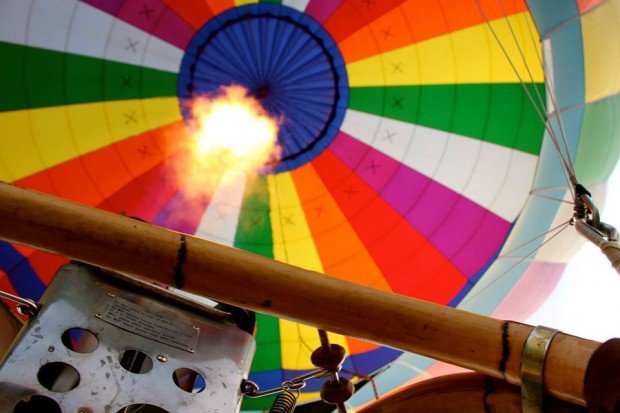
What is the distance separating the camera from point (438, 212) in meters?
5.05

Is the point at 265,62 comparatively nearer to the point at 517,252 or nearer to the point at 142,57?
the point at 142,57

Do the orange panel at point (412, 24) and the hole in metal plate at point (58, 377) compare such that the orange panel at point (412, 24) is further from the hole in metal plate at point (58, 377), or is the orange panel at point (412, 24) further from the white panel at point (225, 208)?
the hole in metal plate at point (58, 377)

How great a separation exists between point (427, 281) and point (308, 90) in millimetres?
1699

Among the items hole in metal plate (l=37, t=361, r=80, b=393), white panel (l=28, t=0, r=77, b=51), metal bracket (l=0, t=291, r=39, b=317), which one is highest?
white panel (l=28, t=0, r=77, b=51)

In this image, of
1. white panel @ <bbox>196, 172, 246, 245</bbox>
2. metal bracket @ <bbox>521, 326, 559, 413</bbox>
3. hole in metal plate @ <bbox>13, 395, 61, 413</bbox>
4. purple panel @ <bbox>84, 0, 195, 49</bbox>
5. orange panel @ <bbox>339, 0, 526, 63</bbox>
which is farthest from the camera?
white panel @ <bbox>196, 172, 246, 245</bbox>

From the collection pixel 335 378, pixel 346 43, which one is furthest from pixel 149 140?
pixel 335 378

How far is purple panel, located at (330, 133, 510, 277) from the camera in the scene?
5.04 metres

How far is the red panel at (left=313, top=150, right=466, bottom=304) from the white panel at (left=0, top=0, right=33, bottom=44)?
7.73 ft

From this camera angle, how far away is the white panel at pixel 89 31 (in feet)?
16.0

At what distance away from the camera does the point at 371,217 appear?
16.8 feet

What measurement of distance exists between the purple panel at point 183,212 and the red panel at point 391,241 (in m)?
0.95

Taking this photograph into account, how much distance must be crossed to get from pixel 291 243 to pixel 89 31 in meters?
2.17

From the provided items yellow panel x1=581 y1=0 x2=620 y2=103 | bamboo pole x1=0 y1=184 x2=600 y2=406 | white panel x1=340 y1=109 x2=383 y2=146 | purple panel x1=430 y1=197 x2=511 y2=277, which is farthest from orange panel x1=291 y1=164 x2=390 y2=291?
bamboo pole x1=0 y1=184 x2=600 y2=406

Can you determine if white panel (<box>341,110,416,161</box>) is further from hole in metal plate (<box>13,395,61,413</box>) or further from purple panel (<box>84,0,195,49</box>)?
hole in metal plate (<box>13,395,61,413</box>)
